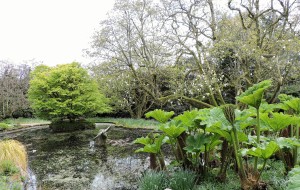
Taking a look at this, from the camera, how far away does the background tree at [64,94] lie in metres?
13.8

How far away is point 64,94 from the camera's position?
13656 mm

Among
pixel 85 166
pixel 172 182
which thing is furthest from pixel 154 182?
pixel 85 166

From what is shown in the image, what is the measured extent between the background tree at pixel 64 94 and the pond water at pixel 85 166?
15.5 ft

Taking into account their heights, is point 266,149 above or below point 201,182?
above

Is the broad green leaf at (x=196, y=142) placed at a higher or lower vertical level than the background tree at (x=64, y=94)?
lower

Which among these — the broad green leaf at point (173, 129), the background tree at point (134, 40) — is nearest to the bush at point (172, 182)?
the broad green leaf at point (173, 129)

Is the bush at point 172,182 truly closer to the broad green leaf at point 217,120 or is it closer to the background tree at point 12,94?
the broad green leaf at point 217,120

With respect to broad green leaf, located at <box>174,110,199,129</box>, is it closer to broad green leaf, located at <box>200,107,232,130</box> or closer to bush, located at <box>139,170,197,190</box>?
broad green leaf, located at <box>200,107,232,130</box>

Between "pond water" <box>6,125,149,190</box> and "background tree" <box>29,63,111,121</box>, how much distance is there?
4724 millimetres

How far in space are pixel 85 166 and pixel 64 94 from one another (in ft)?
27.2

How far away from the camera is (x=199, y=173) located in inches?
155

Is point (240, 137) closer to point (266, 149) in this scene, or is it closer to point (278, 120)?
point (278, 120)

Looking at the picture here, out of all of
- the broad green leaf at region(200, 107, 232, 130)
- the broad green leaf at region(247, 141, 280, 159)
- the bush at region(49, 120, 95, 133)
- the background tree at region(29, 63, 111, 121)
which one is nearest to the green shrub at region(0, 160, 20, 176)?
the broad green leaf at region(200, 107, 232, 130)

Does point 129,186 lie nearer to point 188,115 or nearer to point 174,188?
point 174,188
